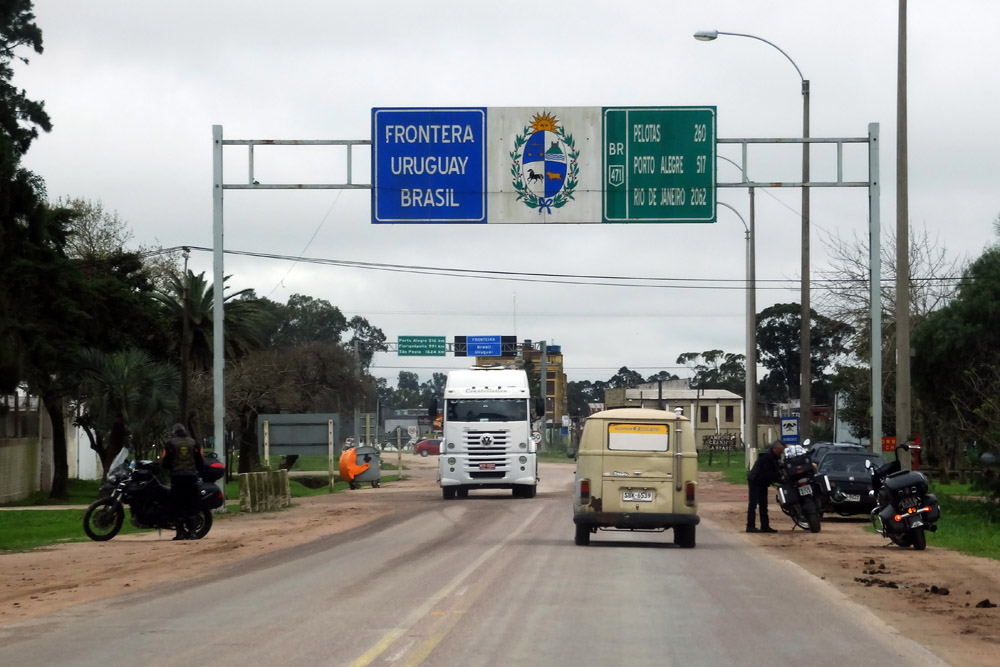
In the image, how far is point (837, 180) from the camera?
97.7 feet

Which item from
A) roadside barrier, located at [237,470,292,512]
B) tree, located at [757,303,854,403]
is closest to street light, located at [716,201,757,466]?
roadside barrier, located at [237,470,292,512]

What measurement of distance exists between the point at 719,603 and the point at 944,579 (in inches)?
169

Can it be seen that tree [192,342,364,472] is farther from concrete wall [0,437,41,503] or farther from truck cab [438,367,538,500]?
truck cab [438,367,538,500]

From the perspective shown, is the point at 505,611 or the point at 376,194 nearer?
the point at 505,611

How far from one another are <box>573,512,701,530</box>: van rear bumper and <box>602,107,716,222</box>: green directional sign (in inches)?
369

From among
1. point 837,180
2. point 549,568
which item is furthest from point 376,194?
point 549,568

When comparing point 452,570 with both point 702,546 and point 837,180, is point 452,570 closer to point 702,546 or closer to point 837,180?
point 702,546

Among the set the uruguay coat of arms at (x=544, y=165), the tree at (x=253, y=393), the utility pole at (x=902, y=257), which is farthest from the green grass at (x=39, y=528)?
the tree at (x=253, y=393)

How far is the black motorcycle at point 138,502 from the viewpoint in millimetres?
22781

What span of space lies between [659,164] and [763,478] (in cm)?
747

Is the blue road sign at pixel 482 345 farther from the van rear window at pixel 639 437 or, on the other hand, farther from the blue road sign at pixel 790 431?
the van rear window at pixel 639 437

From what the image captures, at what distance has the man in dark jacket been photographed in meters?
24.6

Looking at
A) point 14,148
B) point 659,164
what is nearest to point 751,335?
point 659,164

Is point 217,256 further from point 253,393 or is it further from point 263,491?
point 253,393
